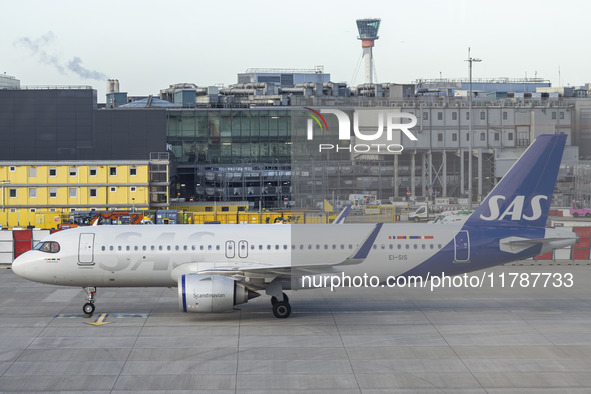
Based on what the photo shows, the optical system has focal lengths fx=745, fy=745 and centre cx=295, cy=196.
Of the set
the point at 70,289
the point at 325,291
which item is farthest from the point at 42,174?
the point at 325,291

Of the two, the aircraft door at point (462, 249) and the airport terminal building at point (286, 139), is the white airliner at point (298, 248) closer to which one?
the aircraft door at point (462, 249)

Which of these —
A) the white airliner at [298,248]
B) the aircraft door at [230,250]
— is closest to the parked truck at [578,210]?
the white airliner at [298,248]

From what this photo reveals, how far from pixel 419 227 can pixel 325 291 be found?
7.44 m

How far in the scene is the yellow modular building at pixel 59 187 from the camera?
62031 mm

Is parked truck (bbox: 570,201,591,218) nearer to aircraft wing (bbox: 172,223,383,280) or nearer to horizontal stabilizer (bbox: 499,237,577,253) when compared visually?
horizontal stabilizer (bbox: 499,237,577,253)

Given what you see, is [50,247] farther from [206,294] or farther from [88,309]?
[206,294]

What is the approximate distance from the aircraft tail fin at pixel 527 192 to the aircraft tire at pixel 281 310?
27.0 ft

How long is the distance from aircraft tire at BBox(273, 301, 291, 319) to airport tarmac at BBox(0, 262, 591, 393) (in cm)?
29

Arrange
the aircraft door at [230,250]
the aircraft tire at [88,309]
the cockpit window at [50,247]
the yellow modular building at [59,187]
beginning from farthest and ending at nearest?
the yellow modular building at [59,187]
the aircraft tire at [88,309]
the aircraft door at [230,250]
the cockpit window at [50,247]

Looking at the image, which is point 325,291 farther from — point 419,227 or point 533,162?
point 533,162

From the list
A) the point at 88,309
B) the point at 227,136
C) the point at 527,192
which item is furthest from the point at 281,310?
the point at 227,136

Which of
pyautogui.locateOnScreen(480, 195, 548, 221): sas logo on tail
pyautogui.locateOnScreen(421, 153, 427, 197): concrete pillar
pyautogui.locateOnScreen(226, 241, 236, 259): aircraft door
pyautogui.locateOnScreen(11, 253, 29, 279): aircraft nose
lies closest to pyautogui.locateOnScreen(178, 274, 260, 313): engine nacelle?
pyautogui.locateOnScreen(226, 241, 236, 259): aircraft door

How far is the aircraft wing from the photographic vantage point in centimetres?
2833

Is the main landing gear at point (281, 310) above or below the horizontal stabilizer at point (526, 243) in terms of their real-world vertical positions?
below
